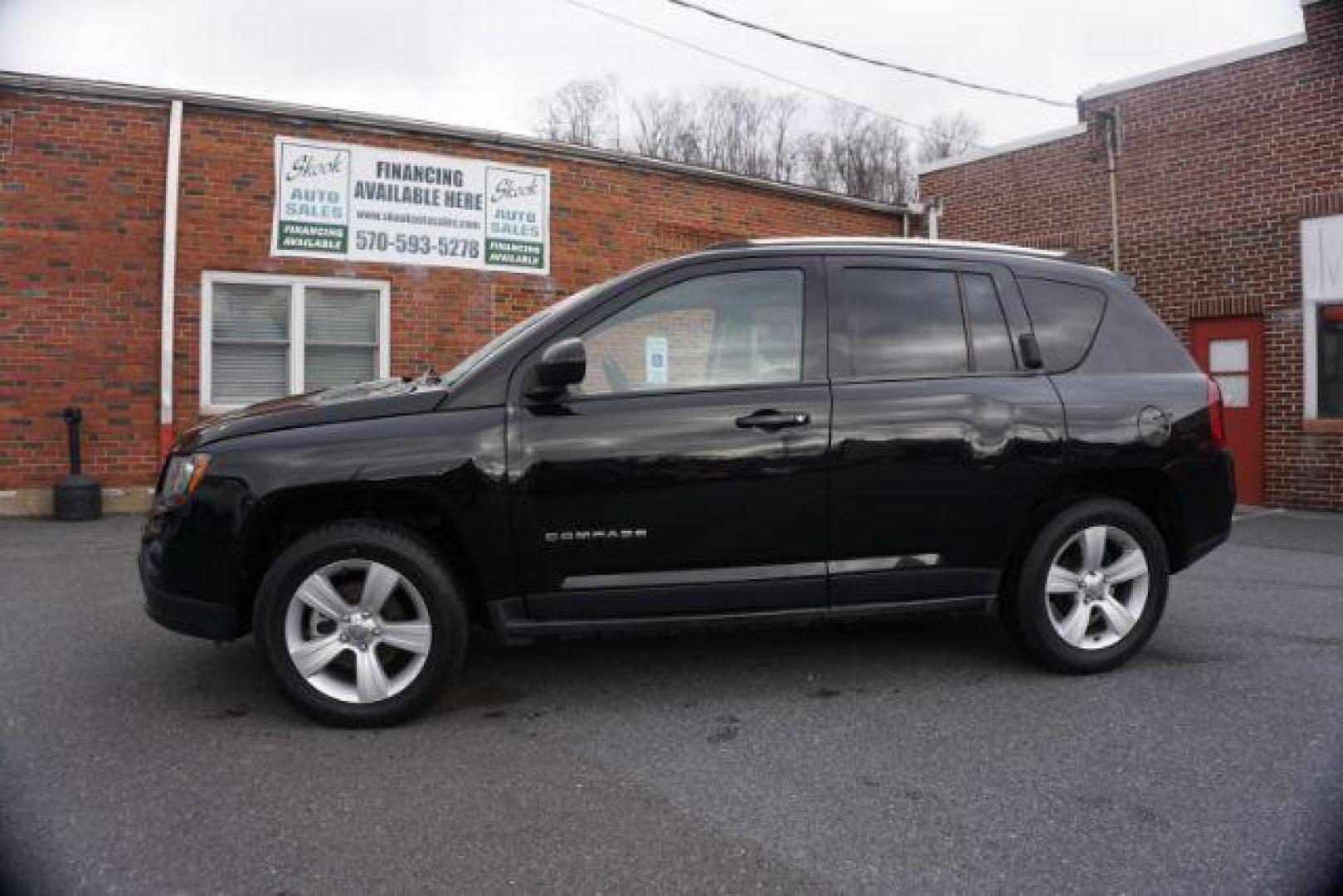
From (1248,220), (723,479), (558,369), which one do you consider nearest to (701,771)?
(723,479)

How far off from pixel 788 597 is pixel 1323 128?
996cm

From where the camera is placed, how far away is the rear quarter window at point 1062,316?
3.98 meters

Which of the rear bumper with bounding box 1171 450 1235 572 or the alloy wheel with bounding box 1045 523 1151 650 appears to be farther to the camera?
the rear bumper with bounding box 1171 450 1235 572

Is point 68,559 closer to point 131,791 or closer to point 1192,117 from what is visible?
point 131,791

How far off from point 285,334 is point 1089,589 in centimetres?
851

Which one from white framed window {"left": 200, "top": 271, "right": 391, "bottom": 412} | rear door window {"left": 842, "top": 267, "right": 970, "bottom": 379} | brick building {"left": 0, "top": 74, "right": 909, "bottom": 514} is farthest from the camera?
white framed window {"left": 200, "top": 271, "right": 391, "bottom": 412}

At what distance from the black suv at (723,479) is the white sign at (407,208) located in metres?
6.59

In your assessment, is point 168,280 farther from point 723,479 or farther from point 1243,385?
point 1243,385

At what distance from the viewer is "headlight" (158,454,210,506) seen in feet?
11.0

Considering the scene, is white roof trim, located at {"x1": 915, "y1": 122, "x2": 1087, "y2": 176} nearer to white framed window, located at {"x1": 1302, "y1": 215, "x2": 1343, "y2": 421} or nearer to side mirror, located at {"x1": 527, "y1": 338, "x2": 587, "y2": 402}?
white framed window, located at {"x1": 1302, "y1": 215, "x2": 1343, "y2": 421}

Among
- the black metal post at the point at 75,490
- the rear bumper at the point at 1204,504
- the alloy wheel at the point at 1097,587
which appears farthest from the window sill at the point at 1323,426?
the black metal post at the point at 75,490

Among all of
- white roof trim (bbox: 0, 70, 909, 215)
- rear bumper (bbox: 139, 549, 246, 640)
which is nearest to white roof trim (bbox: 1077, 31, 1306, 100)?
white roof trim (bbox: 0, 70, 909, 215)

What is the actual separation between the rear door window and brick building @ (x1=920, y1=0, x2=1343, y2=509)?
8.49 m

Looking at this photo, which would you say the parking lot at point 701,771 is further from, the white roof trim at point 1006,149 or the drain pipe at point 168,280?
the white roof trim at point 1006,149
